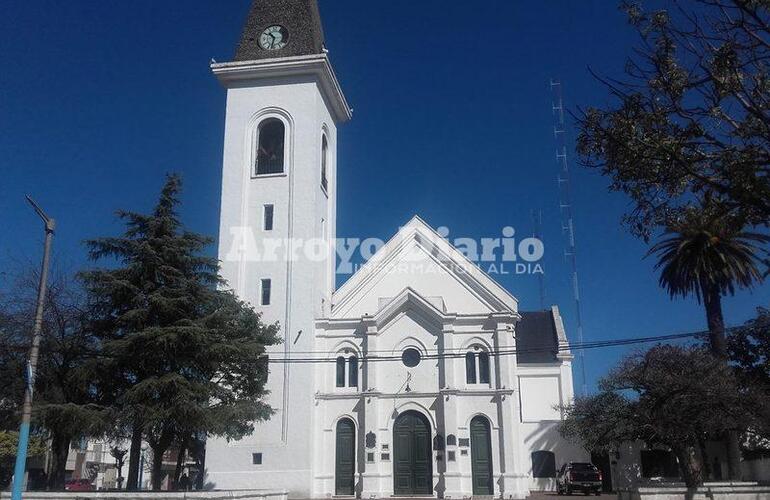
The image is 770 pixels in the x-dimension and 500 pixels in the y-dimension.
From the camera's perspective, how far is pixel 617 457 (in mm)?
41531

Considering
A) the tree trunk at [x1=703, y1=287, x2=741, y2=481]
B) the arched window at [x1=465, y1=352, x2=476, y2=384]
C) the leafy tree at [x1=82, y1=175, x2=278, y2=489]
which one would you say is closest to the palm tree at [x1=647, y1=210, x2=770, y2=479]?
the tree trunk at [x1=703, y1=287, x2=741, y2=481]

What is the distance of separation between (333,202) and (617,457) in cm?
2179

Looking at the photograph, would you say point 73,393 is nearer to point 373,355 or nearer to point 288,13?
point 373,355

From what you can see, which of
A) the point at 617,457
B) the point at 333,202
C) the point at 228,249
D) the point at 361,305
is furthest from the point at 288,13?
the point at 617,457

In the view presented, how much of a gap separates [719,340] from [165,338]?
26643mm

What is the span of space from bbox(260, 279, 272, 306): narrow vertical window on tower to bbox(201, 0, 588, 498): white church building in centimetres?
5

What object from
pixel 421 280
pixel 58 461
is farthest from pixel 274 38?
pixel 58 461

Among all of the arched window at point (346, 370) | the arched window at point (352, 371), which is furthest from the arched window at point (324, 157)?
the arched window at point (352, 371)

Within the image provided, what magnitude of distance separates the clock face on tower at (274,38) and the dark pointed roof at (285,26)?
0.69ft

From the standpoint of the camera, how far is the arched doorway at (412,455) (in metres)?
35.6

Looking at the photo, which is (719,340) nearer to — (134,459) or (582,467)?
(582,467)

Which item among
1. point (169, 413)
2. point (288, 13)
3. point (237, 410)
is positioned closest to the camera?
point (169, 413)

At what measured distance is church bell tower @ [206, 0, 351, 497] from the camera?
117 feet

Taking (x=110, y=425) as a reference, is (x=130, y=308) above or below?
above
